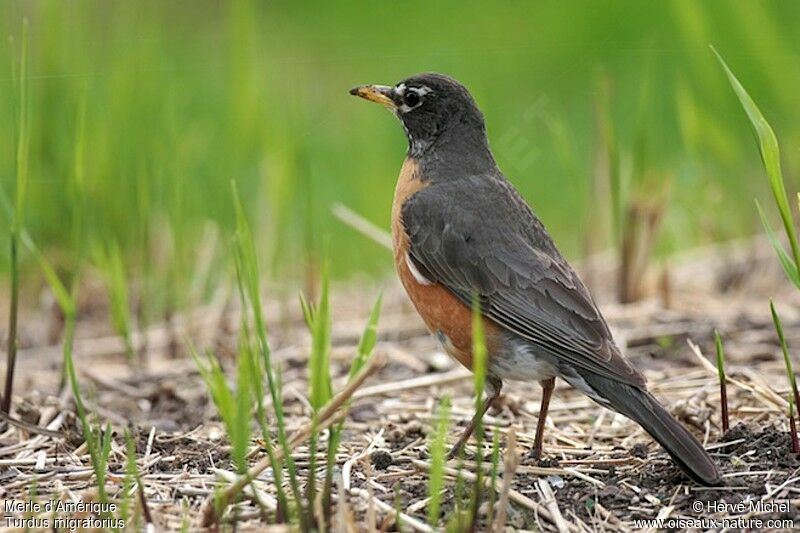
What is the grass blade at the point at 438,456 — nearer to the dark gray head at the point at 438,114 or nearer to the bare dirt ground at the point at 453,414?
the bare dirt ground at the point at 453,414

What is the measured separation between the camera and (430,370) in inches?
242

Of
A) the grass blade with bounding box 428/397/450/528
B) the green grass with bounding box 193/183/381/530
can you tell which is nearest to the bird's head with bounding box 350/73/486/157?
the green grass with bounding box 193/183/381/530

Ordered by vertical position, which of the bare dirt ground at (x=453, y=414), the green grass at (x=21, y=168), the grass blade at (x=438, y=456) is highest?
the green grass at (x=21, y=168)

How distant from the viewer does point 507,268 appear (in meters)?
5.10

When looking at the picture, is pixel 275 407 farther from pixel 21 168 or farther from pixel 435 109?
pixel 435 109

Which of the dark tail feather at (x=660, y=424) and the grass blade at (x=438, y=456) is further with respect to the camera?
the dark tail feather at (x=660, y=424)

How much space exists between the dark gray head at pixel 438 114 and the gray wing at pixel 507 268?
0.84 feet

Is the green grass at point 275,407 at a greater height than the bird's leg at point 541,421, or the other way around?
the green grass at point 275,407

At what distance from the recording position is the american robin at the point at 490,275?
4559mm

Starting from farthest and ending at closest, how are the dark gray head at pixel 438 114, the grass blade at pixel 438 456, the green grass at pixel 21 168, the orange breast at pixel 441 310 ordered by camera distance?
the dark gray head at pixel 438 114 < the orange breast at pixel 441 310 < the green grass at pixel 21 168 < the grass blade at pixel 438 456

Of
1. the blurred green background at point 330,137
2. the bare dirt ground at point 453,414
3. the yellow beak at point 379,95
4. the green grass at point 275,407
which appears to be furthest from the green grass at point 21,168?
→ the yellow beak at point 379,95

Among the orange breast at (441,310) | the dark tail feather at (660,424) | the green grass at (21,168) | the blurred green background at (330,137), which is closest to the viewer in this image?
the dark tail feather at (660,424)

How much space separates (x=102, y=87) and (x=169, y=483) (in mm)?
4354

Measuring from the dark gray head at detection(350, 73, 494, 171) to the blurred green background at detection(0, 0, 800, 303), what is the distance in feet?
2.27
